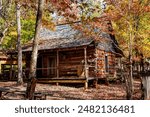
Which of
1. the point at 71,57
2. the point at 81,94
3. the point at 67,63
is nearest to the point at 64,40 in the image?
the point at 71,57

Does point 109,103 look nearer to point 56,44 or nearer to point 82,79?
point 82,79

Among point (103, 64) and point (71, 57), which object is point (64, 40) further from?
point (103, 64)

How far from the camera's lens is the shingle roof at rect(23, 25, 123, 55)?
2394cm

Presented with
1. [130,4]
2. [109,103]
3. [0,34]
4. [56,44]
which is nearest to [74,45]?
[56,44]

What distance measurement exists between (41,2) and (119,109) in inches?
317

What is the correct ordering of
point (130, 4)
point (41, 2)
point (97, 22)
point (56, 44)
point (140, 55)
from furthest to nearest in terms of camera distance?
point (140, 55), point (56, 44), point (97, 22), point (130, 4), point (41, 2)

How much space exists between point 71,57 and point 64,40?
173 cm

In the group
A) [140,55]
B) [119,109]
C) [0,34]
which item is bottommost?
[119,109]

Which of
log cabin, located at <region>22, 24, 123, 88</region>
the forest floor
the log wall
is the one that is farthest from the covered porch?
the forest floor

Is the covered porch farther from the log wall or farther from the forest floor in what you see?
the forest floor

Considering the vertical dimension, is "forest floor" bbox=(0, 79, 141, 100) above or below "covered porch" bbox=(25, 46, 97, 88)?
below

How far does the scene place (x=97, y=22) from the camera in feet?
61.9

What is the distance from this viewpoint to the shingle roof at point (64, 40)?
23.9m

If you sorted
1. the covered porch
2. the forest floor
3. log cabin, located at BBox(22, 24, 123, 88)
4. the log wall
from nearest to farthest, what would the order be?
the forest floor → log cabin, located at BBox(22, 24, 123, 88) → the covered porch → the log wall
